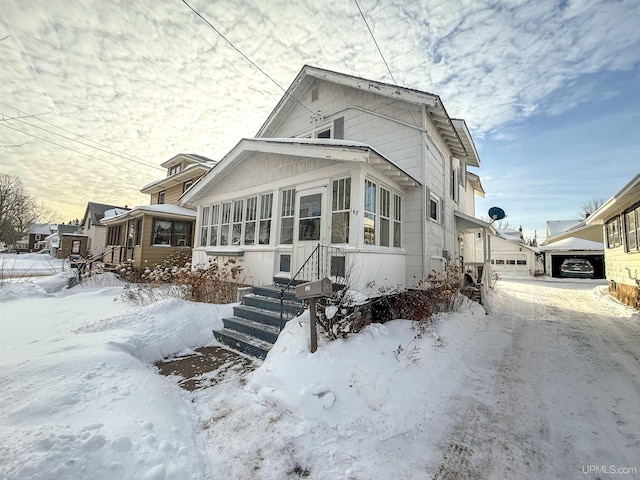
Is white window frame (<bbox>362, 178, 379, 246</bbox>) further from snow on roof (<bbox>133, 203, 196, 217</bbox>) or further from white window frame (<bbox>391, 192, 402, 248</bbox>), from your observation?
snow on roof (<bbox>133, 203, 196, 217</bbox>)

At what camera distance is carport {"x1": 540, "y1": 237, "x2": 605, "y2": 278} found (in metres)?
23.5

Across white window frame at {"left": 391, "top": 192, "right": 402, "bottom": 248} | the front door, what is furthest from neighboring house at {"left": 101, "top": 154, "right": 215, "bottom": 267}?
white window frame at {"left": 391, "top": 192, "right": 402, "bottom": 248}

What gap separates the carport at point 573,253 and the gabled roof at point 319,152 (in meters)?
25.8

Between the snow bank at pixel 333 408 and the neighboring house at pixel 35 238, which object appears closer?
the snow bank at pixel 333 408

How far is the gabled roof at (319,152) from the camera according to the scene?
5.65m

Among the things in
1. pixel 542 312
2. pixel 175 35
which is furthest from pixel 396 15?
pixel 542 312

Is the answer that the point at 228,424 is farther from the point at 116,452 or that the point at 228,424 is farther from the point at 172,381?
the point at 172,381

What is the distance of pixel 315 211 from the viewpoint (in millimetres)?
7039

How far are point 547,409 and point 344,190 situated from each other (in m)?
5.03

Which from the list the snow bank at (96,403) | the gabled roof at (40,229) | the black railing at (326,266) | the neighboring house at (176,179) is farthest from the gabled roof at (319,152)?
the gabled roof at (40,229)

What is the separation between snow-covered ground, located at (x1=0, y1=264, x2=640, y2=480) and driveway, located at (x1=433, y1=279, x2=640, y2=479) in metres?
0.02

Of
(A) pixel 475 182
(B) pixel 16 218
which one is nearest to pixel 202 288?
(A) pixel 475 182

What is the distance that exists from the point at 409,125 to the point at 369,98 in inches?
72.2

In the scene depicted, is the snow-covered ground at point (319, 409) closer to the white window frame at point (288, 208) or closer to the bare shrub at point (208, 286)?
the bare shrub at point (208, 286)
